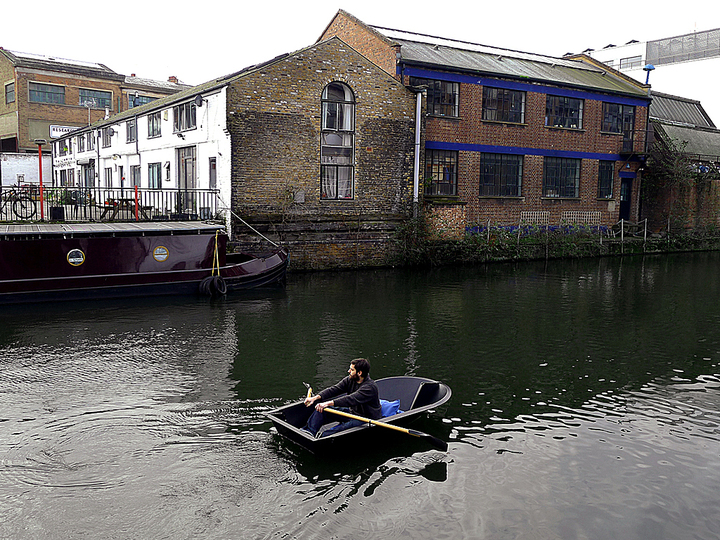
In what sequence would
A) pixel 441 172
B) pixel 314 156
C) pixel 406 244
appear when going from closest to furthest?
pixel 314 156 < pixel 406 244 < pixel 441 172

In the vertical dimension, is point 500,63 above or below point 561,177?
above

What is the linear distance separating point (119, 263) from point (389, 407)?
1140cm

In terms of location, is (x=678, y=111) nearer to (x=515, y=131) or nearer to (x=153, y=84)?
(x=515, y=131)

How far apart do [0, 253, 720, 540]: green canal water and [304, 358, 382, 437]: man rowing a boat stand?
36 cm

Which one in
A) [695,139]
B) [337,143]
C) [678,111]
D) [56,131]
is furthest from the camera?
[56,131]

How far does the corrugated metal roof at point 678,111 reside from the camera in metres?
37.9

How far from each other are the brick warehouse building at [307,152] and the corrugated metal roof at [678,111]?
20.5m

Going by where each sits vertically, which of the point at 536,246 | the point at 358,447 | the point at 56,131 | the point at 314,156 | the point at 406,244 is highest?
the point at 56,131

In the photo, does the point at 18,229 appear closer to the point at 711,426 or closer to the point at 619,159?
the point at 711,426

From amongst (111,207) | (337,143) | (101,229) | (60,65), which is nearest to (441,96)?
(337,143)

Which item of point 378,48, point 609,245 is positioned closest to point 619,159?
point 609,245

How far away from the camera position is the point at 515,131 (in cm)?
2933

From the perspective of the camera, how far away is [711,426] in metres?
8.84

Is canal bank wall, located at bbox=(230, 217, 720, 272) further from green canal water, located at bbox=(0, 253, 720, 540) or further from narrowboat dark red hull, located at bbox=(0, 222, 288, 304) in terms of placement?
green canal water, located at bbox=(0, 253, 720, 540)
